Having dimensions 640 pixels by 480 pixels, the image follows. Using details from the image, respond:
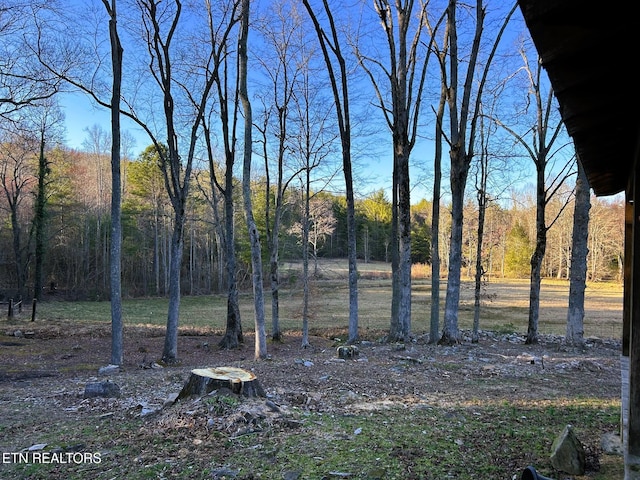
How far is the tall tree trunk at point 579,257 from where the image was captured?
33.9ft

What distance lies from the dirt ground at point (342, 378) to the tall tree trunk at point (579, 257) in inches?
28.7

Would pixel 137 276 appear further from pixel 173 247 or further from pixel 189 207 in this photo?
pixel 173 247

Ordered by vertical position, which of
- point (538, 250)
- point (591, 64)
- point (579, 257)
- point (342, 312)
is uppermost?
point (591, 64)

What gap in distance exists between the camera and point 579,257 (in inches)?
408

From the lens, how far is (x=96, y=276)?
34156 mm

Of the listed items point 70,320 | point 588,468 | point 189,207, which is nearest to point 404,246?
point 588,468

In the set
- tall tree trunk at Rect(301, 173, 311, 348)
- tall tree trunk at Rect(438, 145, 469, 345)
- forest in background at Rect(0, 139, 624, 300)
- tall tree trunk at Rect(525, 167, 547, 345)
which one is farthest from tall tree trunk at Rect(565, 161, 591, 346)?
forest in background at Rect(0, 139, 624, 300)

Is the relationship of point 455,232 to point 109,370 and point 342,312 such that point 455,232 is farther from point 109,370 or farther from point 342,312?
point 342,312

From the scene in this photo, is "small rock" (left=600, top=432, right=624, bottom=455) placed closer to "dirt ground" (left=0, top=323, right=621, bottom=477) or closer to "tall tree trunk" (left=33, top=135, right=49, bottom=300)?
"dirt ground" (left=0, top=323, right=621, bottom=477)

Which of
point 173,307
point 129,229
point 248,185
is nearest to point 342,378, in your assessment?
point 248,185

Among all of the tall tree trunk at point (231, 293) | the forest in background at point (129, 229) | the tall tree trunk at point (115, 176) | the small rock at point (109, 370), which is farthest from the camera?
the forest in background at point (129, 229)

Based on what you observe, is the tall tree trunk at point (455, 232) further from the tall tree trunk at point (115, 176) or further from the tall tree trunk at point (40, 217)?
the tall tree trunk at point (40, 217)

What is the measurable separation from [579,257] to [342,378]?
7455 mm

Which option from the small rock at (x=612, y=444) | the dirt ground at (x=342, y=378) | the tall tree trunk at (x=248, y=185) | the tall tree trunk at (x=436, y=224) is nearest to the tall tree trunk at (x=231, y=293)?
the dirt ground at (x=342, y=378)
